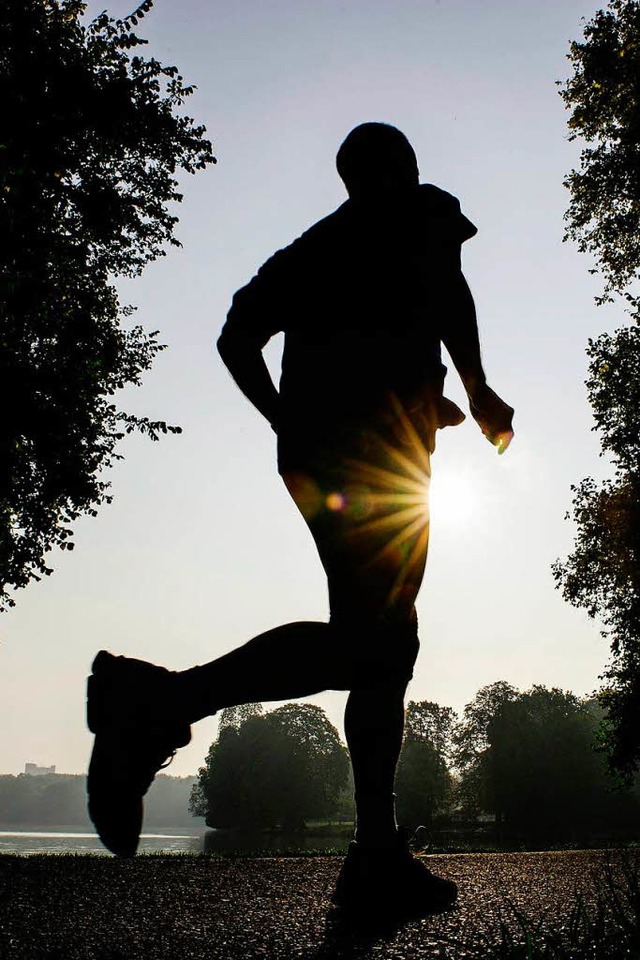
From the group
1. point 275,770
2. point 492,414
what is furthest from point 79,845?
point 492,414

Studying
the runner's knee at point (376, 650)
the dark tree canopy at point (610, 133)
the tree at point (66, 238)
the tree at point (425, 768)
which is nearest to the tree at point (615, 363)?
the dark tree canopy at point (610, 133)

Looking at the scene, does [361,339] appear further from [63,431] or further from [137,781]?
[63,431]

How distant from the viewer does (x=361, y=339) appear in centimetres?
231

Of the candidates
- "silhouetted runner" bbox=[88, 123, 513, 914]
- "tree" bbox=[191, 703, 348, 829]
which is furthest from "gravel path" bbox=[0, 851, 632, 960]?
"tree" bbox=[191, 703, 348, 829]

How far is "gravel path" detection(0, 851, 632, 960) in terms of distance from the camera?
1973mm

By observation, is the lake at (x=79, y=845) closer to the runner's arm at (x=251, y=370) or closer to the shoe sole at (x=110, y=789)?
the shoe sole at (x=110, y=789)

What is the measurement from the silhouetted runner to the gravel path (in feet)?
0.64

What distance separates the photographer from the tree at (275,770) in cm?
7662

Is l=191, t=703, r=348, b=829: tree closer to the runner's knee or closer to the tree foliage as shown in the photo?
the tree foliage

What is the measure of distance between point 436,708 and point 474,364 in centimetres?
8354

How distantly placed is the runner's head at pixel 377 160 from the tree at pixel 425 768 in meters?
65.5

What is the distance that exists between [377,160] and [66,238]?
14.4 metres

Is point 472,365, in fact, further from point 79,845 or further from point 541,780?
point 79,845

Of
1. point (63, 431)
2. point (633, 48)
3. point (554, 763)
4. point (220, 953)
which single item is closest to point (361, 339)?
point (220, 953)
